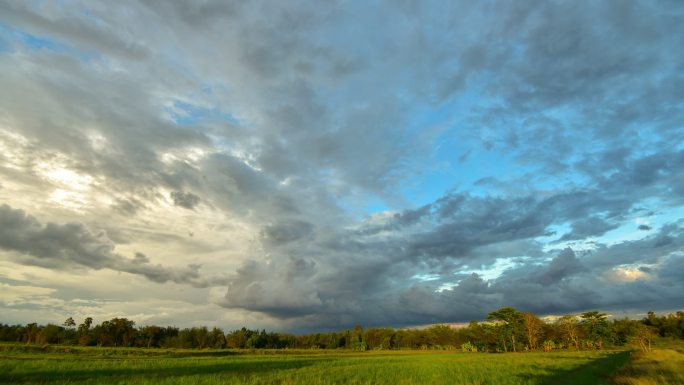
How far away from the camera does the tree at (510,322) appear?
128375 millimetres

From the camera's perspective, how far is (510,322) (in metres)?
131

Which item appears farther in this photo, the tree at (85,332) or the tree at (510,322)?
the tree at (510,322)

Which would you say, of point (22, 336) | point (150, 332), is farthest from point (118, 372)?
point (22, 336)

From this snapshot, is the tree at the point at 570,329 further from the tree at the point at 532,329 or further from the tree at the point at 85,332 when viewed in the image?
the tree at the point at 85,332

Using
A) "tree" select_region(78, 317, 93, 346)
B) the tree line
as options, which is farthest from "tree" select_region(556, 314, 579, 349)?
"tree" select_region(78, 317, 93, 346)

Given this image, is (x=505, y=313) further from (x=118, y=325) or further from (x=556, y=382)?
(x=118, y=325)

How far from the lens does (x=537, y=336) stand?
131375 mm

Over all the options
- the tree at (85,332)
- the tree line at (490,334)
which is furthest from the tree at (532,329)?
the tree at (85,332)

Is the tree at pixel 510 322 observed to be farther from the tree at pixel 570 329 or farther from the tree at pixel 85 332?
the tree at pixel 85 332

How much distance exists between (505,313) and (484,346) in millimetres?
16985

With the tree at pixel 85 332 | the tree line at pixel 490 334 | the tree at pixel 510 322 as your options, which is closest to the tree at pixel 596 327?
the tree line at pixel 490 334

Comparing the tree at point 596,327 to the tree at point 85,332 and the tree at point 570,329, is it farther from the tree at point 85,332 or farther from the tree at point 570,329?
the tree at point 85,332

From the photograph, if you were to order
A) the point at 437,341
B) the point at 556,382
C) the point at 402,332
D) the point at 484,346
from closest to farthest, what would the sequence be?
the point at 556,382 → the point at 484,346 → the point at 437,341 → the point at 402,332

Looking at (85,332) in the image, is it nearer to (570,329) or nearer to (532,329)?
(532,329)
